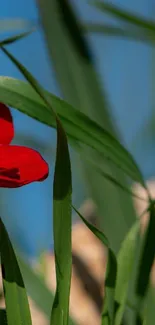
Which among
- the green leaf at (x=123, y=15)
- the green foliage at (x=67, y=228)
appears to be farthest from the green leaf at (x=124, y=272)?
the green leaf at (x=123, y=15)

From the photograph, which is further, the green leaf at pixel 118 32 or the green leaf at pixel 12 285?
the green leaf at pixel 118 32

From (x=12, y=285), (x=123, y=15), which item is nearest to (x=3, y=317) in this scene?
(x=12, y=285)

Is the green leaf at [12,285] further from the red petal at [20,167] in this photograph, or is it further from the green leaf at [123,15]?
the green leaf at [123,15]

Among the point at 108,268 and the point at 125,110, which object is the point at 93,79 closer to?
the point at 125,110

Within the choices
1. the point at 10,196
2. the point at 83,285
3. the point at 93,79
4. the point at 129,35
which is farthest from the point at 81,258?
the point at 129,35

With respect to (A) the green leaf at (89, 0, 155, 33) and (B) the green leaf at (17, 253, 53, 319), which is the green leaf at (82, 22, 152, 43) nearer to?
(A) the green leaf at (89, 0, 155, 33)
